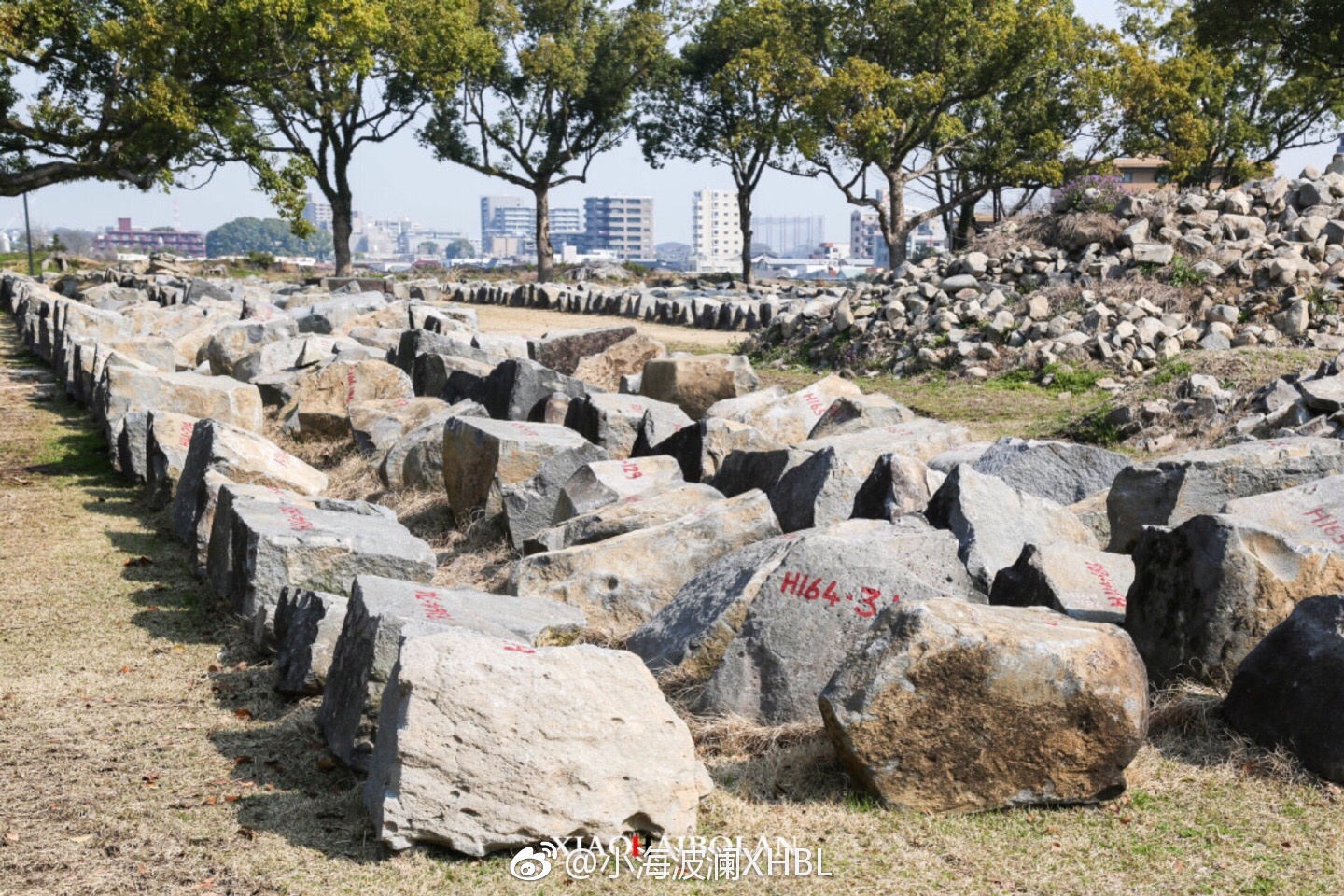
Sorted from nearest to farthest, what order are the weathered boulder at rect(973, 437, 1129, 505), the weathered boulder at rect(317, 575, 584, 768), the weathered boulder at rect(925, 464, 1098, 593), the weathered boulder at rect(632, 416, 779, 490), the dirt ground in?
the weathered boulder at rect(317, 575, 584, 768), the weathered boulder at rect(925, 464, 1098, 593), the weathered boulder at rect(973, 437, 1129, 505), the weathered boulder at rect(632, 416, 779, 490), the dirt ground

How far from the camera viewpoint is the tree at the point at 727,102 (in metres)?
40.2

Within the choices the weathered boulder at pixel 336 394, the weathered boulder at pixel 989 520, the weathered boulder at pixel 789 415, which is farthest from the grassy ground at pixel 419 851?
the weathered boulder at pixel 336 394

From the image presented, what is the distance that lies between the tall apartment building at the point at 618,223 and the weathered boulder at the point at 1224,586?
18986cm

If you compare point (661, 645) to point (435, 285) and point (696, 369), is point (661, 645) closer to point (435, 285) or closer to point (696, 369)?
point (696, 369)

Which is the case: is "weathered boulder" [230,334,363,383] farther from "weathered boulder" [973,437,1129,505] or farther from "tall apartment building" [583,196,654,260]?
"tall apartment building" [583,196,654,260]

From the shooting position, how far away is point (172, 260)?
48562mm

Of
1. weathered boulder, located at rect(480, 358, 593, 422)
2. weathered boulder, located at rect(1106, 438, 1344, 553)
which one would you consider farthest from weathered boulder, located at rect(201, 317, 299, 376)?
weathered boulder, located at rect(1106, 438, 1344, 553)

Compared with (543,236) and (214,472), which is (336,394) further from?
(543,236)

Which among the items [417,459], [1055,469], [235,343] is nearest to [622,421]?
[417,459]

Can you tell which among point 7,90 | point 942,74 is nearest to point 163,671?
point 7,90

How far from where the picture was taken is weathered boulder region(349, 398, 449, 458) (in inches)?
462

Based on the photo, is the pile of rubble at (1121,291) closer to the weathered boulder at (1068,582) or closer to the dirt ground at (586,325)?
the dirt ground at (586,325)

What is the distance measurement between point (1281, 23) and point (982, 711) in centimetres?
2050

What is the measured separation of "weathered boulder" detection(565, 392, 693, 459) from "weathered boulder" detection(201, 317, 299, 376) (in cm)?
733
